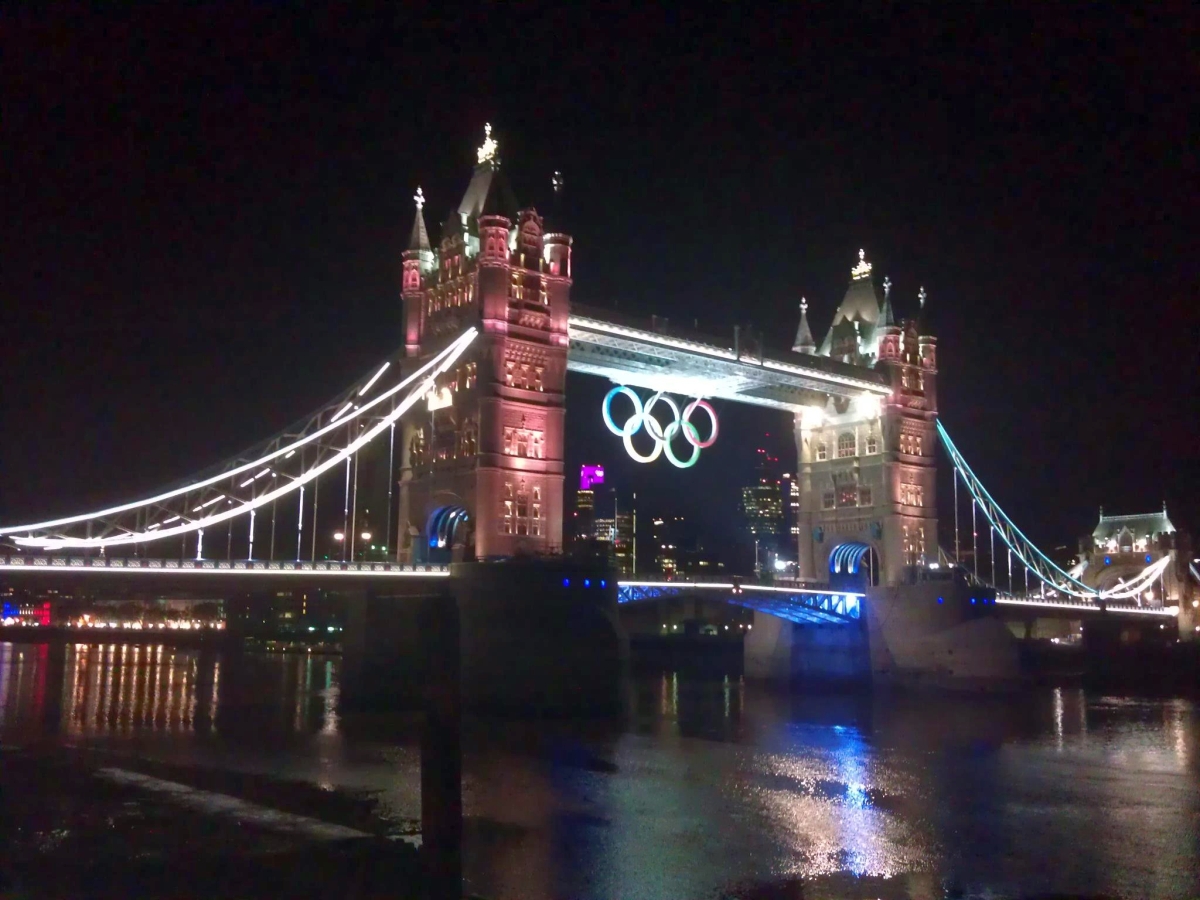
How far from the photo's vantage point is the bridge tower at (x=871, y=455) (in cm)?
7594

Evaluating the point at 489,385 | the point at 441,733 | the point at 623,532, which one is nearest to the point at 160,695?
the point at 489,385

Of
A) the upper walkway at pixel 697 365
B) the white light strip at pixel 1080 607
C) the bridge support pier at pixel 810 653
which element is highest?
the upper walkway at pixel 697 365

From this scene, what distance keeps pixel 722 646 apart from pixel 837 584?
2657cm

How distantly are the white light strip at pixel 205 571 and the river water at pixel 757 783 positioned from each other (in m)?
5.66

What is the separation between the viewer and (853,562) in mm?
81188

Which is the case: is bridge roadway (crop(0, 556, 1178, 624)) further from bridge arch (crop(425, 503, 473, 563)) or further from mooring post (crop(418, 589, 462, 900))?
mooring post (crop(418, 589, 462, 900))

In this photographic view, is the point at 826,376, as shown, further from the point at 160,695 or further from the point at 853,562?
the point at 160,695

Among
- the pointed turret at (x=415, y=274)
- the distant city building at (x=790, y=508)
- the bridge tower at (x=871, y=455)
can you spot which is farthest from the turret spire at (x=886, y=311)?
the distant city building at (x=790, y=508)

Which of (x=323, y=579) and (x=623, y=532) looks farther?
(x=623, y=532)

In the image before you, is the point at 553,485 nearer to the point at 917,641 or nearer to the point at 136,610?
the point at 917,641

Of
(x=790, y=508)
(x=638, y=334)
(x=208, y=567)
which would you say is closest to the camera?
(x=208, y=567)

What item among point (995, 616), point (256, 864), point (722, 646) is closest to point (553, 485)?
point (995, 616)

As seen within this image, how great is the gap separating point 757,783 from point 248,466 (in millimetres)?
24655

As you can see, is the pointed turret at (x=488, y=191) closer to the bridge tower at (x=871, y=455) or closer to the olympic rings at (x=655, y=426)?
the olympic rings at (x=655, y=426)
